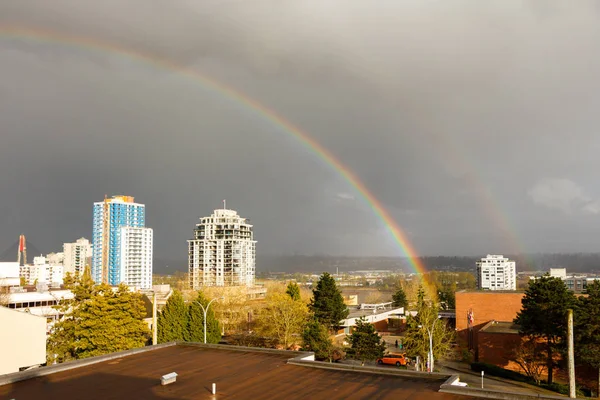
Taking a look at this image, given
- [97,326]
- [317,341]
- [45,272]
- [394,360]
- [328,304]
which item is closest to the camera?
[97,326]

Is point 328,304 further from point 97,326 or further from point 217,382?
point 217,382

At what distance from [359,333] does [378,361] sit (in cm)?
473

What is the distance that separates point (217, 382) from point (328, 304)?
2377cm

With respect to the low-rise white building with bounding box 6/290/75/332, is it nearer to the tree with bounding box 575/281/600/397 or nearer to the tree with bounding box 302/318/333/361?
the tree with bounding box 302/318/333/361

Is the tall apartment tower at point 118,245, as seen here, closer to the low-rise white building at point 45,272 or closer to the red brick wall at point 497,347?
the low-rise white building at point 45,272

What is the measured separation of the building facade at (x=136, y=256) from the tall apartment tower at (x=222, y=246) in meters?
20.1

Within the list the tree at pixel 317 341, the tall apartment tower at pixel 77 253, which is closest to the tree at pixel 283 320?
the tree at pixel 317 341

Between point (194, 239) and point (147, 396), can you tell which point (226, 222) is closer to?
point (194, 239)

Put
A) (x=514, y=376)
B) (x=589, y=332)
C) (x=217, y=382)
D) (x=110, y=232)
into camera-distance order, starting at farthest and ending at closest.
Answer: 1. (x=110, y=232)
2. (x=514, y=376)
3. (x=589, y=332)
4. (x=217, y=382)

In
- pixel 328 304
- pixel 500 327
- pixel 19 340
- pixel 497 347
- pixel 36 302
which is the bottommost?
pixel 497 347

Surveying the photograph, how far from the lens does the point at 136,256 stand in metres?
140

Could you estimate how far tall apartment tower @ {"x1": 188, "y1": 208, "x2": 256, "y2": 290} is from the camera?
4941 inches

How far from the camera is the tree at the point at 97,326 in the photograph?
2386cm

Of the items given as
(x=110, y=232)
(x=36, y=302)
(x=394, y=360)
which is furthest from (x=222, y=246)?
(x=394, y=360)
